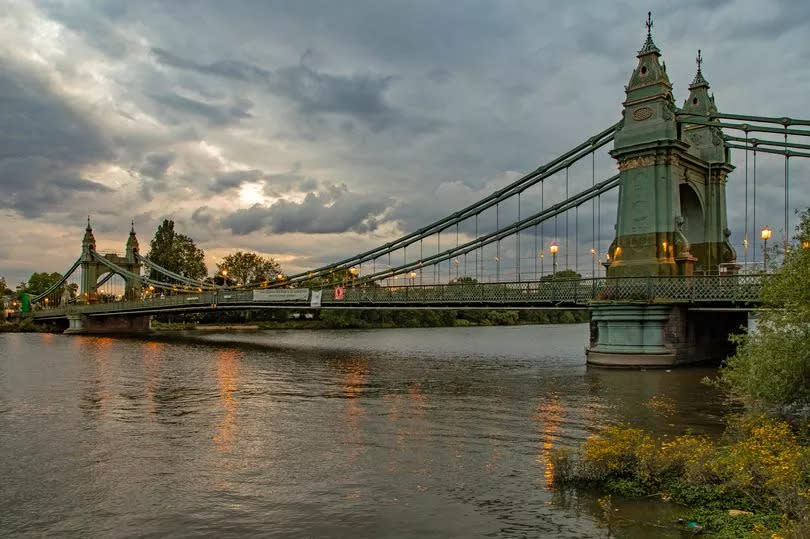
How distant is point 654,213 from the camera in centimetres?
3142

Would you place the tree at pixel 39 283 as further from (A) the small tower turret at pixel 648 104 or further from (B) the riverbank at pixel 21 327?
(A) the small tower turret at pixel 648 104

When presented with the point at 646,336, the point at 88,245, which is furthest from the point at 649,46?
the point at 88,245

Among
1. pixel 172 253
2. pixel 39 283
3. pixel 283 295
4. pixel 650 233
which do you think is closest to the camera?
pixel 650 233

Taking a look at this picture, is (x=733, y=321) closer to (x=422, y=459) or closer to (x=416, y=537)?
(x=422, y=459)

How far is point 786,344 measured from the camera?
1488 cm

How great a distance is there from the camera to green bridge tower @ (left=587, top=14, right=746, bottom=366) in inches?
1195

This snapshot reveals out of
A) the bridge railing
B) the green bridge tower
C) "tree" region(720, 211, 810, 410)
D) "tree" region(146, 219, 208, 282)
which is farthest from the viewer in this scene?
"tree" region(146, 219, 208, 282)

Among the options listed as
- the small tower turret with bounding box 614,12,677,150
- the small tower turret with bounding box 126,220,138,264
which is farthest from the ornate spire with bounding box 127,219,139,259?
the small tower turret with bounding box 614,12,677,150

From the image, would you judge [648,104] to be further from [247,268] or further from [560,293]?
[247,268]

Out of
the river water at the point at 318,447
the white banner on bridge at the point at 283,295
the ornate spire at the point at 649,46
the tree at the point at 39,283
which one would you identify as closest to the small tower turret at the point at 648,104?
the ornate spire at the point at 649,46

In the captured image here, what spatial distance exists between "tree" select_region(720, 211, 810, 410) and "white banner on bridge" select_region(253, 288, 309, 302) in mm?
38369

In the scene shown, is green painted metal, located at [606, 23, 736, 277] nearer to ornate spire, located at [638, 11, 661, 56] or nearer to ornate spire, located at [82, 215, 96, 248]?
ornate spire, located at [638, 11, 661, 56]

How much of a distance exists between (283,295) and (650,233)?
3121 cm

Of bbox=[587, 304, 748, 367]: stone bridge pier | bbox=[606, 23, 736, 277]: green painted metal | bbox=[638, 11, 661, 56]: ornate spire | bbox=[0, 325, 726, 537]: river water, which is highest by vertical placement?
bbox=[638, 11, 661, 56]: ornate spire
